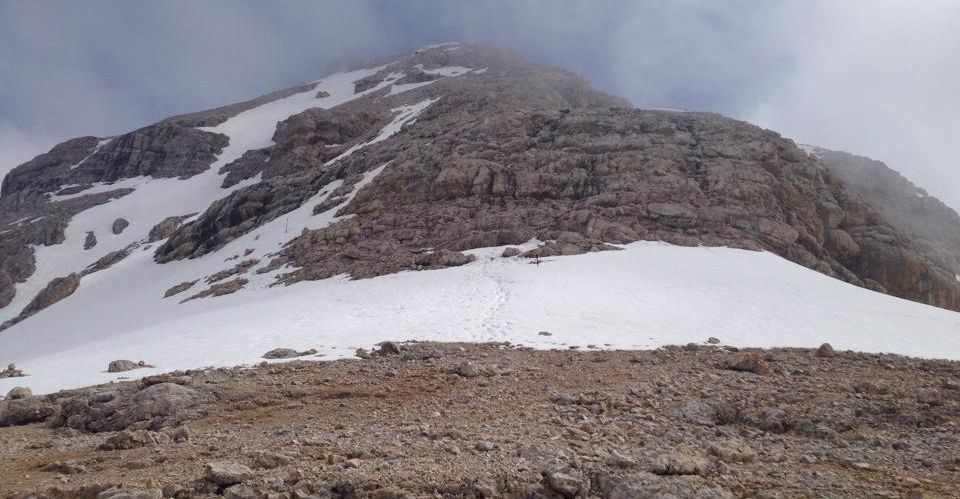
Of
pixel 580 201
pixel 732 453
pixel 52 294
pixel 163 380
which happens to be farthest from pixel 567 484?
pixel 52 294

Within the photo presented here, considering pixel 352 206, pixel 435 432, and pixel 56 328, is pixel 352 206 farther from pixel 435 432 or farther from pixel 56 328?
pixel 435 432

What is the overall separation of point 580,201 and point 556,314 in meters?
16.7

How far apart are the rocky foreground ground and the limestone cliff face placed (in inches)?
Answer: 627

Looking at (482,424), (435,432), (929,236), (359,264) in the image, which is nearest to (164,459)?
(435,432)

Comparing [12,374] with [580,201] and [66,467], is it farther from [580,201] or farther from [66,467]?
[580,201]

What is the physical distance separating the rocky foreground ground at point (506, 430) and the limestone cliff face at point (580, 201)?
52.3 feet

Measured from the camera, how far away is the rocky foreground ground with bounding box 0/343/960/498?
583 cm

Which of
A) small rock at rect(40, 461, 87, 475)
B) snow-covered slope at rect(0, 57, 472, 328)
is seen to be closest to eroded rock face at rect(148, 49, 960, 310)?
snow-covered slope at rect(0, 57, 472, 328)

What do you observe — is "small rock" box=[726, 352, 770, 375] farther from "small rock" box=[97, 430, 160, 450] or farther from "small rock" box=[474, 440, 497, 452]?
"small rock" box=[97, 430, 160, 450]

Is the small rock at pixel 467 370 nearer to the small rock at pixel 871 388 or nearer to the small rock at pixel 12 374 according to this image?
the small rock at pixel 871 388

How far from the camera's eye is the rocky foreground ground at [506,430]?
A: 5.83 m

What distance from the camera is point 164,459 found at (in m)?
7.33

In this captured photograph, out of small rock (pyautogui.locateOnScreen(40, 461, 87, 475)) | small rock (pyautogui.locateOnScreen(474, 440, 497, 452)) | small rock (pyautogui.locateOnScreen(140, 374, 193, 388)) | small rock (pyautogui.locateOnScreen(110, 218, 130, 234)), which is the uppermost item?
small rock (pyautogui.locateOnScreen(110, 218, 130, 234))

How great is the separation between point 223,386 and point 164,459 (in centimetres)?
415
